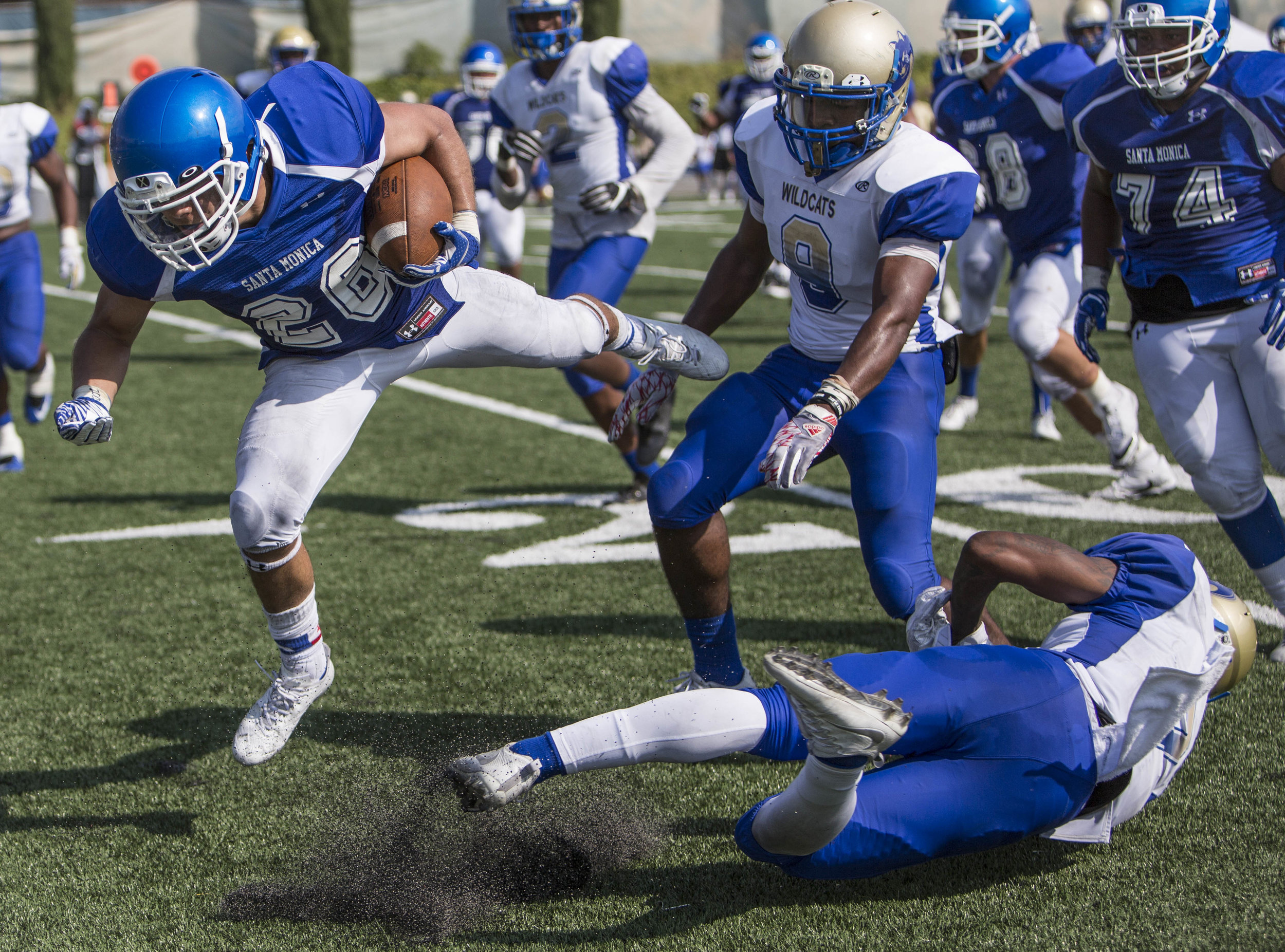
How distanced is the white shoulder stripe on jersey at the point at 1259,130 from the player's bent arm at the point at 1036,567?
163 cm

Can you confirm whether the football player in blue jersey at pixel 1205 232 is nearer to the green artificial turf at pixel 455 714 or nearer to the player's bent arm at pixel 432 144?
the green artificial turf at pixel 455 714

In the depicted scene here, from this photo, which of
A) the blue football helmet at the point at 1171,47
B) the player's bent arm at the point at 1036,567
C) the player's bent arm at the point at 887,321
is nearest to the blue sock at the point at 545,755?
the player's bent arm at the point at 1036,567

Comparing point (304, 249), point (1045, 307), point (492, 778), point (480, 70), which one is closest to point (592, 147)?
point (1045, 307)

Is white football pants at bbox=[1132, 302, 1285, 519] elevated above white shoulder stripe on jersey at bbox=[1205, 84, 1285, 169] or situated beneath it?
situated beneath

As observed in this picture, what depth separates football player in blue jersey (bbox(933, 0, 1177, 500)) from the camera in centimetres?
563

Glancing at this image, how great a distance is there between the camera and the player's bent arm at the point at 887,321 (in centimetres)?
290

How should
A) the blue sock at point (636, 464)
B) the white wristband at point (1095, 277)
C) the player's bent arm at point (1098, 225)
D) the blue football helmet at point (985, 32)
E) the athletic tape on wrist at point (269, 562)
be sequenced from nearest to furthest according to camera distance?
the athletic tape on wrist at point (269, 562), the player's bent arm at point (1098, 225), the white wristband at point (1095, 277), the blue sock at point (636, 464), the blue football helmet at point (985, 32)

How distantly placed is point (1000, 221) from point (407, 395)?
404 cm

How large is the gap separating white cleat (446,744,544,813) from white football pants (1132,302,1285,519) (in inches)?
91.6

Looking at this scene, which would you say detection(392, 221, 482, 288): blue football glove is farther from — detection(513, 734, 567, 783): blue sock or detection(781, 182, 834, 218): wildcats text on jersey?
detection(513, 734, 567, 783): blue sock

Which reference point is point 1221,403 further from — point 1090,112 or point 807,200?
point 807,200

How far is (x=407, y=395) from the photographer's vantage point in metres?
8.44

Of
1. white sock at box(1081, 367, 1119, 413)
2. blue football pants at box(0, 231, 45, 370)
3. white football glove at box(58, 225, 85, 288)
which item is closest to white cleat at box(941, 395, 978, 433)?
white sock at box(1081, 367, 1119, 413)

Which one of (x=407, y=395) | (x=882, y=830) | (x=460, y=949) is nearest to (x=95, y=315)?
(x=460, y=949)
